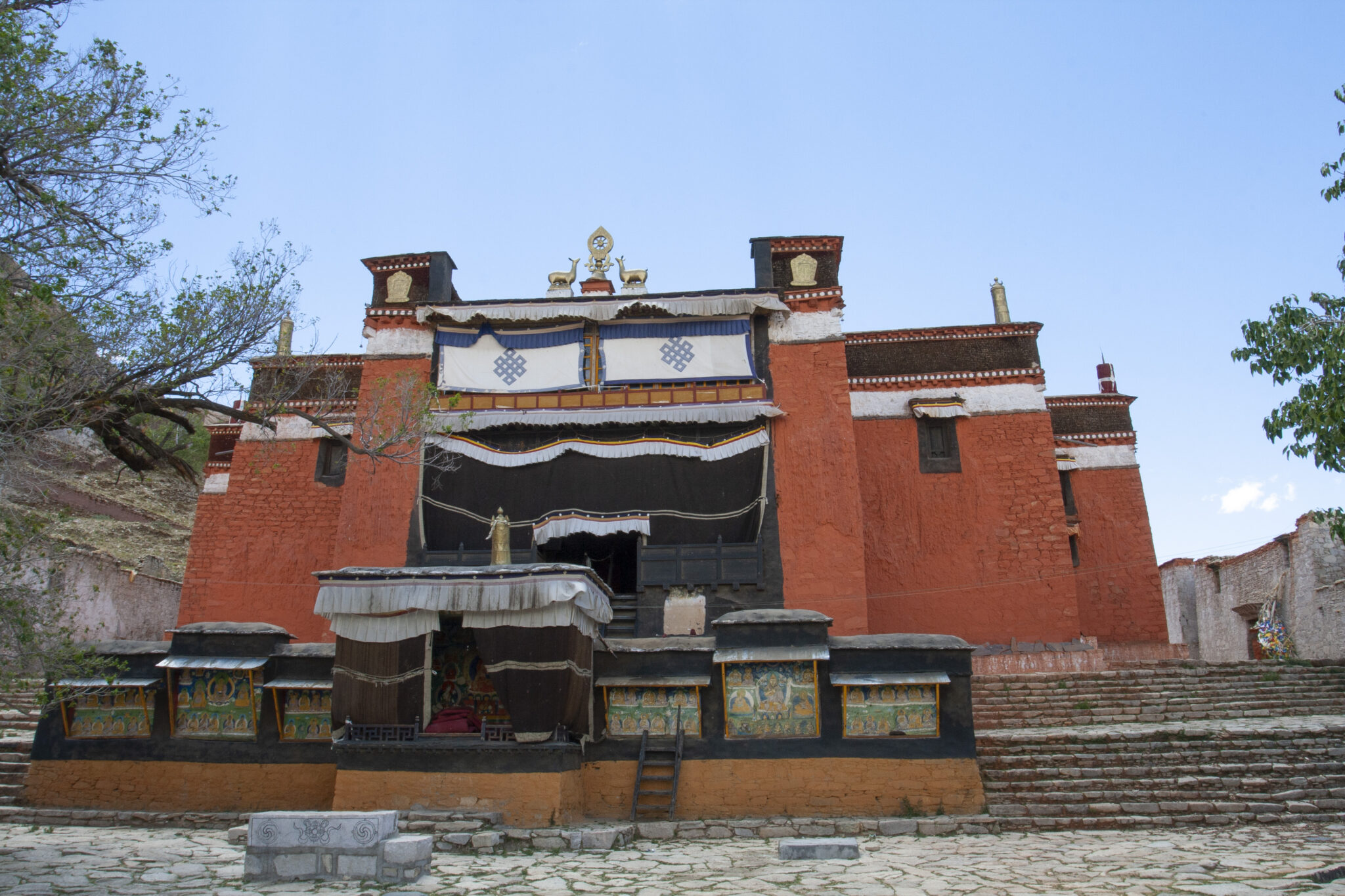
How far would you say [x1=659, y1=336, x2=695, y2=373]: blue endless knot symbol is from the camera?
54.1ft

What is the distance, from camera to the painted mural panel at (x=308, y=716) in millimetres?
11023

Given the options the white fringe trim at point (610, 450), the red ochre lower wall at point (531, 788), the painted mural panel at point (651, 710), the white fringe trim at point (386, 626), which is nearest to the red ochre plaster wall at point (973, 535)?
the white fringe trim at point (610, 450)

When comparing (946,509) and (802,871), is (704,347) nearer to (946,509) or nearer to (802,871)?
(946,509)

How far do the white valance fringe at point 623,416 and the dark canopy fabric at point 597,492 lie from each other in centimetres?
61

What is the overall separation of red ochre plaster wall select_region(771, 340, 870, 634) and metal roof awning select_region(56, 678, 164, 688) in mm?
9019

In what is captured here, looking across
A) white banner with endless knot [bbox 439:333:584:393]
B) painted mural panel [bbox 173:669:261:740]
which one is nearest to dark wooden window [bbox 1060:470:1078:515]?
white banner with endless knot [bbox 439:333:584:393]

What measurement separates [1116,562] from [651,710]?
502 inches

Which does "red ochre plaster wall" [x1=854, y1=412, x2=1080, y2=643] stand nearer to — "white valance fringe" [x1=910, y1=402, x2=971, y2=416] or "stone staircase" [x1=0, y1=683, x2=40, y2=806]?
"white valance fringe" [x1=910, y1=402, x2=971, y2=416]

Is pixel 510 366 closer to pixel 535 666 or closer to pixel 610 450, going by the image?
pixel 610 450

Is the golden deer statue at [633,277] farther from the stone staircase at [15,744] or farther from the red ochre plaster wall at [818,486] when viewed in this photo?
the stone staircase at [15,744]

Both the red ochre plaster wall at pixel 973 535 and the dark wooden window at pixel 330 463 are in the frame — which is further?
the dark wooden window at pixel 330 463

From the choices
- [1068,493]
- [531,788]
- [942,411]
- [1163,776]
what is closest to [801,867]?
[531,788]

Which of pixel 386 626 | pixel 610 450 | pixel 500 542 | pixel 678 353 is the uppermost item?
pixel 678 353

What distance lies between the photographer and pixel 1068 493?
793 inches
